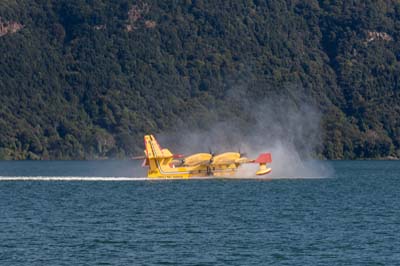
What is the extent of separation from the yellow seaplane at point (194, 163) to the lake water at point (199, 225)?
3.83m

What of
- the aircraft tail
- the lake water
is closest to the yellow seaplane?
the aircraft tail

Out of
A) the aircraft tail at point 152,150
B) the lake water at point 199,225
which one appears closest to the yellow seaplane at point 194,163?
the aircraft tail at point 152,150

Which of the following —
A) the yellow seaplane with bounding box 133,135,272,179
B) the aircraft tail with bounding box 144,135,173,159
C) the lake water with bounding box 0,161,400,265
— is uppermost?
the aircraft tail with bounding box 144,135,173,159

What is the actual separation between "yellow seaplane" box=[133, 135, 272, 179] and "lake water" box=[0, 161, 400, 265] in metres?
3.83

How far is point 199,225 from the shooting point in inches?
2980

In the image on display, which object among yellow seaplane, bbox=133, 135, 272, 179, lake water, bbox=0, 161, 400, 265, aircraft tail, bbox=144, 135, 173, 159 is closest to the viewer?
lake water, bbox=0, 161, 400, 265

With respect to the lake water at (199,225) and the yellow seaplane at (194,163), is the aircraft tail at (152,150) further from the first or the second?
the lake water at (199,225)

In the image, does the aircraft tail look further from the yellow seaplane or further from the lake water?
the lake water

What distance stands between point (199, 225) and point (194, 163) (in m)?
46.8

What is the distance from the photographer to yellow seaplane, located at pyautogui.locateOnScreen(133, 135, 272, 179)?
388ft

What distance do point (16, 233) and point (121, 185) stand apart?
5335 cm

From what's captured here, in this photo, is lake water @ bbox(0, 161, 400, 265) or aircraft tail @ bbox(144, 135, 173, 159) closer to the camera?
lake water @ bbox(0, 161, 400, 265)

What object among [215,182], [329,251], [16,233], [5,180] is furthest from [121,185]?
[329,251]

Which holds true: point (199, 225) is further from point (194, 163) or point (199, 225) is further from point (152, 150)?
point (194, 163)
